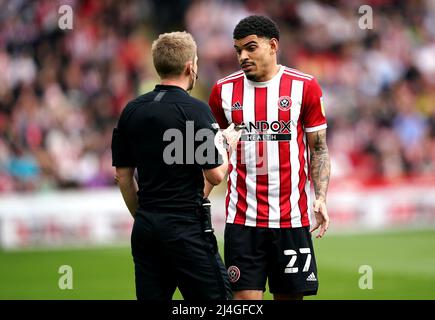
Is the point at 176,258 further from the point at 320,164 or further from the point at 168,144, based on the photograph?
the point at 320,164

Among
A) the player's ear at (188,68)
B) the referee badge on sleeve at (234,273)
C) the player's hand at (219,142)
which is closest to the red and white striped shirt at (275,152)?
the referee badge on sleeve at (234,273)

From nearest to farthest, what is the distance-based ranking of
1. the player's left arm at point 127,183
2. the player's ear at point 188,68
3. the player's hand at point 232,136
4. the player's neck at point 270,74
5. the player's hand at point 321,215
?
the player's ear at point 188,68, the player's left arm at point 127,183, the player's hand at point 232,136, the player's hand at point 321,215, the player's neck at point 270,74

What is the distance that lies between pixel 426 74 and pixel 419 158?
2173 mm

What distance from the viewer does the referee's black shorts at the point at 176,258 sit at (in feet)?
16.3

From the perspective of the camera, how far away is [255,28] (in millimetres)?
5824

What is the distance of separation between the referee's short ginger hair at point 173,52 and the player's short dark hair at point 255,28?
0.87m

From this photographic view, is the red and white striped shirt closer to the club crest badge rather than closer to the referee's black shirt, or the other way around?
the club crest badge

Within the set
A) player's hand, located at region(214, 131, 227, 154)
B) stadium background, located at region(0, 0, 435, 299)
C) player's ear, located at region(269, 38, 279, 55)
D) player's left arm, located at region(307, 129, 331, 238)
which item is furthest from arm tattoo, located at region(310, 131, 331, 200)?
stadium background, located at region(0, 0, 435, 299)

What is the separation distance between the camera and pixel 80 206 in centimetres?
1460

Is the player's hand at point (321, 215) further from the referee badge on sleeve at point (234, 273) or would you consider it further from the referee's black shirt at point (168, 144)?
the referee's black shirt at point (168, 144)

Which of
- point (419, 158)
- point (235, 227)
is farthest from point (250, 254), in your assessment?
point (419, 158)

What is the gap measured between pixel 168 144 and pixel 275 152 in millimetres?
1136

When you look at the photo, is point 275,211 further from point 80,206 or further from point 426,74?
point 426,74

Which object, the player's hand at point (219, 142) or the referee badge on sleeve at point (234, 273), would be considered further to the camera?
the referee badge on sleeve at point (234, 273)
